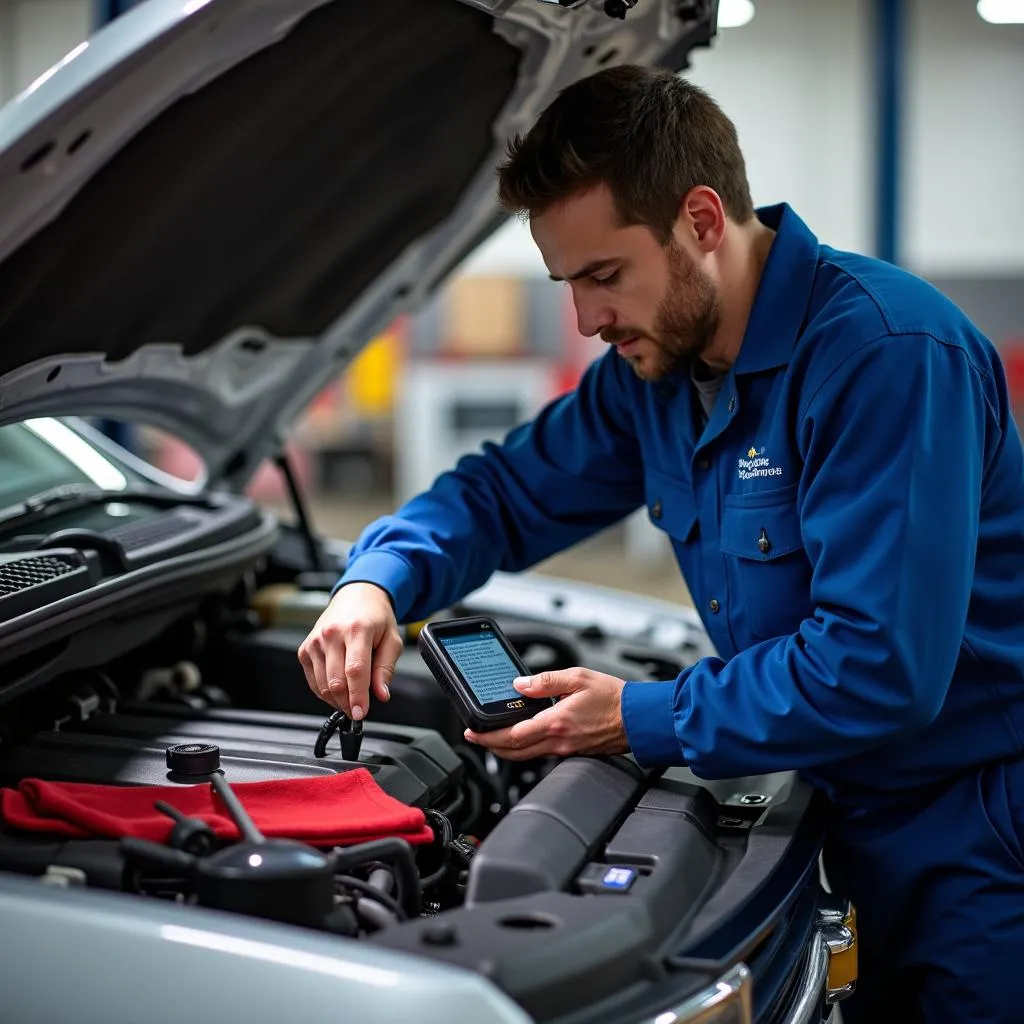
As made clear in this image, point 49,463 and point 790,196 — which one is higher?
point 790,196

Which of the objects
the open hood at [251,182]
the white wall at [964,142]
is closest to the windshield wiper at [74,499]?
the open hood at [251,182]

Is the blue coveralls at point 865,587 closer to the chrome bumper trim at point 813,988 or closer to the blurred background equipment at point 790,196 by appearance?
the chrome bumper trim at point 813,988

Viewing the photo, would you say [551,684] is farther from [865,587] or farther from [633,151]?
[633,151]

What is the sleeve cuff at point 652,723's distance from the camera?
139cm

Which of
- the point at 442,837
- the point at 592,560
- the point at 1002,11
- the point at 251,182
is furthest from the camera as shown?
the point at 592,560

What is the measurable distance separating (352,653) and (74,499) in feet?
2.47

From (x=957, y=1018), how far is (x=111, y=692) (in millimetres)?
1215

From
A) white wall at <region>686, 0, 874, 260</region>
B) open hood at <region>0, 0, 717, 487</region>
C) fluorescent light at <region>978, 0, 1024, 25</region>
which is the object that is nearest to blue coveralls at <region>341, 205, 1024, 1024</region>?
open hood at <region>0, 0, 717, 487</region>

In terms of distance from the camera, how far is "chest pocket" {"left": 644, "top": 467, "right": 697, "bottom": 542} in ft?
5.50

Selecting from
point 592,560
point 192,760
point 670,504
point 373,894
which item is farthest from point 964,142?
point 373,894

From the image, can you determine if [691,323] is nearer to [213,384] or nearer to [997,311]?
[213,384]

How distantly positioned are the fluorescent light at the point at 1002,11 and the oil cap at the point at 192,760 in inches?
270

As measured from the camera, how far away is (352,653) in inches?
59.8

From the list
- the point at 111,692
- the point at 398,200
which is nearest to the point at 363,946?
the point at 111,692
